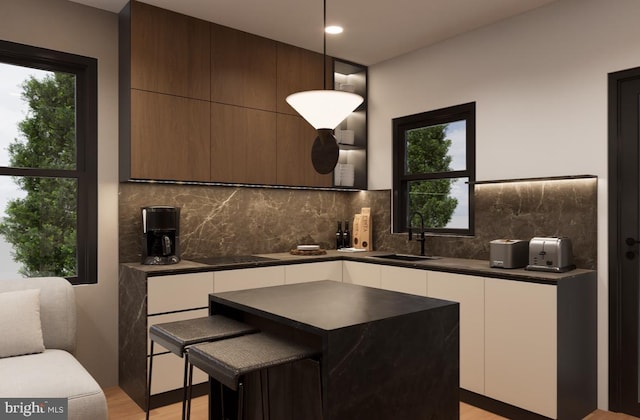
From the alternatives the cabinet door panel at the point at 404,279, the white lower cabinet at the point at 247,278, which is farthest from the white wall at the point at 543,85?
the white lower cabinet at the point at 247,278

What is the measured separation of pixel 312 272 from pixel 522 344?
1649mm

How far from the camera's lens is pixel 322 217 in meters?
4.71

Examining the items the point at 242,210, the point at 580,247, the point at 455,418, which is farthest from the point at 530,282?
the point at 242,210

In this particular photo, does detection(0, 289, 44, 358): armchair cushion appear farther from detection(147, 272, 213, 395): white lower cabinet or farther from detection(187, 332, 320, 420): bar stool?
detection(187, 332, 320, 420): bar stool

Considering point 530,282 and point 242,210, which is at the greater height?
point 242,210

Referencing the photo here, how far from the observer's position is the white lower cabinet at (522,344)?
276cm

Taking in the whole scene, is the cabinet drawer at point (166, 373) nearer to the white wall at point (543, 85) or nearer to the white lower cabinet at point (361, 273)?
the white lower cabinet at point (361, 273)

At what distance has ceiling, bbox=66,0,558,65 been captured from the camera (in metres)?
3.33

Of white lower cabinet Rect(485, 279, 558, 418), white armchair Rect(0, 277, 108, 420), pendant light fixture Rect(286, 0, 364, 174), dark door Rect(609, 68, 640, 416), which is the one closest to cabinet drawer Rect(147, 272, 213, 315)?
white armchair Rect(0, 277, 108, 420)

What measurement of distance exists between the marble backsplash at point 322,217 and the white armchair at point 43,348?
704 millimetres

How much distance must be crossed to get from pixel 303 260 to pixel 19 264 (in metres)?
2.00

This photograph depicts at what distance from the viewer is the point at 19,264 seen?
3203 millimetres

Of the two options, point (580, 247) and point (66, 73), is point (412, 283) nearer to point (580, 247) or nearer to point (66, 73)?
point (580, 247)

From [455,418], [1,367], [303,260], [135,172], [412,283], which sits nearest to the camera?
[455,418]
